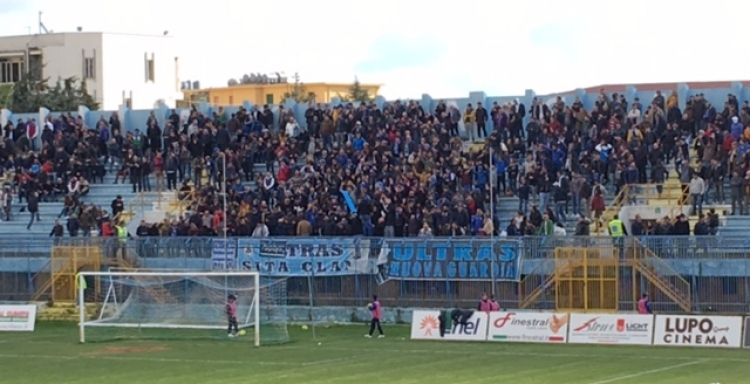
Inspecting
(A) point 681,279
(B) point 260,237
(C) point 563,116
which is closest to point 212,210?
(B) point 260,237

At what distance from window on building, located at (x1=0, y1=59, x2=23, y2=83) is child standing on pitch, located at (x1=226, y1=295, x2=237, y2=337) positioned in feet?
261

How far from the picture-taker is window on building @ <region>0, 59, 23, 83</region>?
393 feet

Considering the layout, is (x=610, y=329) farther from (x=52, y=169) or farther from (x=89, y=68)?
(x=89, y=68)

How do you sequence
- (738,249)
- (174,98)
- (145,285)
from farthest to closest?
(174,98)
(145,285)
(738,249)

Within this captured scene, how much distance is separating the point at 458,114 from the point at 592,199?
1033 cm

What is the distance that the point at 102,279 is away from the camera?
48781 mm

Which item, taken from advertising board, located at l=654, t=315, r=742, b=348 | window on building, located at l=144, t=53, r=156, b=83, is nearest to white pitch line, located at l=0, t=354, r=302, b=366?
advertising board, located at l=654, t=315, r=742, b=348

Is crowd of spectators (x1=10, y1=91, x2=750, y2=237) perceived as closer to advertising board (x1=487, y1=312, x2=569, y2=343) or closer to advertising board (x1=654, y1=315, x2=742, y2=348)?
advertising board (x1=487, y1=312, x2=569, y2=343)

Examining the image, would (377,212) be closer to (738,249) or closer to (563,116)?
(563,116)

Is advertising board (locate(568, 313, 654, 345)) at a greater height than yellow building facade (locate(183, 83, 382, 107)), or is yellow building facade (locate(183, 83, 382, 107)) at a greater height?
yellow building facade (locate(183, 83, 382, 107))

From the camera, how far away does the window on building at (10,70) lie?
393 feet

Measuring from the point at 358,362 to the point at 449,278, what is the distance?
37.7ft

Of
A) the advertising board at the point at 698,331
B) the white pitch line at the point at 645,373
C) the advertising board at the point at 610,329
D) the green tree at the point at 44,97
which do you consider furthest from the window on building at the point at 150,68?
the white pitch line at the point at 645,373

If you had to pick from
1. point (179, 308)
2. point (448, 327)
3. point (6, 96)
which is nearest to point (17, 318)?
point (179, 308)
